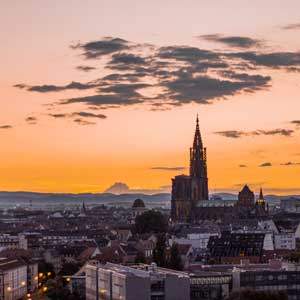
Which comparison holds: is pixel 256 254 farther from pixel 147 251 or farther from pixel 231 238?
pixel 147 251

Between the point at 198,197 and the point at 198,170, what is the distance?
13.1 feet

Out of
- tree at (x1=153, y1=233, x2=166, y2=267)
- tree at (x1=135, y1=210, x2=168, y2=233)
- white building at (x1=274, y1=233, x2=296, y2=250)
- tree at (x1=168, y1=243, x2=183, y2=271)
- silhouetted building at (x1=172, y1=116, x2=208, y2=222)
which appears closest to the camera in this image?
tree at (x1=168, y1=243, x2=183, y2=271)

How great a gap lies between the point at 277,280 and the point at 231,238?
31847mm

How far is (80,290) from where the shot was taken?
6331cm

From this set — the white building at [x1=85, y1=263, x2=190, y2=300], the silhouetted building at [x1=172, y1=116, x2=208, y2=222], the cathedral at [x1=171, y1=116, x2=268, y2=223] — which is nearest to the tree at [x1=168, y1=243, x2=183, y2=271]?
the white building at [x1=85, y1=263, x2=190, y2=300]

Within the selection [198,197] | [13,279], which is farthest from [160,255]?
[198,197]

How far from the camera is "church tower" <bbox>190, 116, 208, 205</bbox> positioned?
152500 mm

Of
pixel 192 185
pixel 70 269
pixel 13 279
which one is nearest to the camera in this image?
pixel 13 279

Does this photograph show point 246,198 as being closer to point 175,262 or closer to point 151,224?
point 151,224

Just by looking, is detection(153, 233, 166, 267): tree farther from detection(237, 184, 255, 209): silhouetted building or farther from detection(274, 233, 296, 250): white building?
detection(237, 184, 255, 209): silhouetted building

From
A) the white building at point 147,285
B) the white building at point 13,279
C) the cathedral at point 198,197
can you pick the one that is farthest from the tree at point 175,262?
the cathedral at point 198,197

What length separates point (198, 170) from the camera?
153 m

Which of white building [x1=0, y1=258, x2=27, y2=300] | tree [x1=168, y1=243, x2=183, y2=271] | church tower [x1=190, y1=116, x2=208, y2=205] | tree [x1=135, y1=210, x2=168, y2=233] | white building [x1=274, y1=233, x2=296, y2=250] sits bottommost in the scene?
white building [x1=0, y1=258, x2=27, y2=300]

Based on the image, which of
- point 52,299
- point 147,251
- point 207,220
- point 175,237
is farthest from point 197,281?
point 207,220
